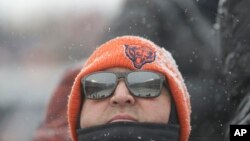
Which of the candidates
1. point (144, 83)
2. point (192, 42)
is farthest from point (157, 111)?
point (192, 42)

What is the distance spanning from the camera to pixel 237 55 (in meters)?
1.38

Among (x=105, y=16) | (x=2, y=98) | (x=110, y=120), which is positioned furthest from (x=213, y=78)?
(x=2, y=98)

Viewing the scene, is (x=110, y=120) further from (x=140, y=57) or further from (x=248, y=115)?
(x=248, y=115)

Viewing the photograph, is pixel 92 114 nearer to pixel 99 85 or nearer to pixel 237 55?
pixel 99 85

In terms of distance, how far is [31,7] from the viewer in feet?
4.64

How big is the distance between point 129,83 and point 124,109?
0.06 metres

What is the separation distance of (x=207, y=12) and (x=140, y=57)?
0.40 meters

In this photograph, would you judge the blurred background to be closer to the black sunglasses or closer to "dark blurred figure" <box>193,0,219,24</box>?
"dark blurred figure" <box>193,0,219,24</box>

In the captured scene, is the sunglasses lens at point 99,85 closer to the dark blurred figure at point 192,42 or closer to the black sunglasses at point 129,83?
the black sunglasses at point 129,83

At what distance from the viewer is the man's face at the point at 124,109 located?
1.02 meters

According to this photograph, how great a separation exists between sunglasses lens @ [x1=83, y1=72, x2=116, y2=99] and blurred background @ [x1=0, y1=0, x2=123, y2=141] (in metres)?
0.33

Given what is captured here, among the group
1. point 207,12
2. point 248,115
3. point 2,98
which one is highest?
point 207,12

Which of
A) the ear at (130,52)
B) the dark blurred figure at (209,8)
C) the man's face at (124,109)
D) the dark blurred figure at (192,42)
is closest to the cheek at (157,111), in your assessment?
the man's face at (124,109)

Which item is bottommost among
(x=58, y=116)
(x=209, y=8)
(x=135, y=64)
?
(x=58, y=116)
